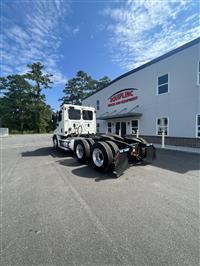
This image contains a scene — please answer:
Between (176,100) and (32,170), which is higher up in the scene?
(176,100)

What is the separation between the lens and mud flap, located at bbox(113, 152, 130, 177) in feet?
16.3

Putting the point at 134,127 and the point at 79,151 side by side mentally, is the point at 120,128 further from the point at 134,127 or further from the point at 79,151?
the point at 79,151

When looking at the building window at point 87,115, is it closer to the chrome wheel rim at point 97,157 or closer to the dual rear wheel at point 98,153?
the dual rear wheel at point 98,153

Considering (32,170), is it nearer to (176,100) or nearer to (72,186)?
(72,186)

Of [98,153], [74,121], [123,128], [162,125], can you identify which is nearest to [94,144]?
[98,153]

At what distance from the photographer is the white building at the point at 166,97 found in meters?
10.0

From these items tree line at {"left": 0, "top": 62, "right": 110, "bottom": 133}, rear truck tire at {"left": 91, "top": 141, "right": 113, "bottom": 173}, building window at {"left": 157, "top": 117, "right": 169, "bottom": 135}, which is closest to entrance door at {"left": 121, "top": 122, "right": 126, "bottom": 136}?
building window at {"left": 157, "top": 117, "right": 169, "bottom": 135}

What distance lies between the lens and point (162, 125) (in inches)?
481

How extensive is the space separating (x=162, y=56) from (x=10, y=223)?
13.4m

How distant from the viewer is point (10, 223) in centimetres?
264

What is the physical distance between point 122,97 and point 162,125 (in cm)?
606

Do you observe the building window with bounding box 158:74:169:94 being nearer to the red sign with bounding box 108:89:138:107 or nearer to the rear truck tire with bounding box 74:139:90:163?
the red sign with bounding box 108:89:138:107

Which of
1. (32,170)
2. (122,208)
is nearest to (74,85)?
(32,170)

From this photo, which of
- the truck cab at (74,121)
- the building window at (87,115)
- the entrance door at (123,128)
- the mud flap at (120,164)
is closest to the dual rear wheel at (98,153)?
the mud flap at (120,164)
